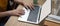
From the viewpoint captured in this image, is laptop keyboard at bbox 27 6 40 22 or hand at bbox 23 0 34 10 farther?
hand at bbox 23 0 34 10

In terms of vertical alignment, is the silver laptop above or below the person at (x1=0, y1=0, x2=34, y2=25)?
below

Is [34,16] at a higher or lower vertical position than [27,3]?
lower

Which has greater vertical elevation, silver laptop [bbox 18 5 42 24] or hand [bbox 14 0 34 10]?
hand [bbox 14 0 34 10]

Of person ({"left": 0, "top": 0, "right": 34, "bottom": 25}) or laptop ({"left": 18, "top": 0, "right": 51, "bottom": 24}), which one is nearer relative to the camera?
laptop ({"left": 18, "top": 0, "right": 51, "bottom": 24})

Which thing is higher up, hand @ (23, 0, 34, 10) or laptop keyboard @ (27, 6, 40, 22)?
hand @ (23, 0, 34, 10)

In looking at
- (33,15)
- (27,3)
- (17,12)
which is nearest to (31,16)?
(33,15)

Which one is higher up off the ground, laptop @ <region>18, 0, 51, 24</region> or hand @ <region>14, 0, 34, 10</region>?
hand @ <region>14, 0, 34, 10</region>

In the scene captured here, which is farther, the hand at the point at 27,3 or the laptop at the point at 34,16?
the hand at the point at 27,3

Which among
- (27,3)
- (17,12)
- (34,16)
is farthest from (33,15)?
(27,3)

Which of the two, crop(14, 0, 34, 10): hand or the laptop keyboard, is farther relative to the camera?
crop(14, 0, 34, 10): hand

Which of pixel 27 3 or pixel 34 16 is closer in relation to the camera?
pixel 34 16

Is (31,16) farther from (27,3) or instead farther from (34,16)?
(27,3)

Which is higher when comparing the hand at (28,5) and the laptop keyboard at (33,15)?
the hand at (28,5)

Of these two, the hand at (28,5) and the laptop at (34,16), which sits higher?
the hand at (28,5)
